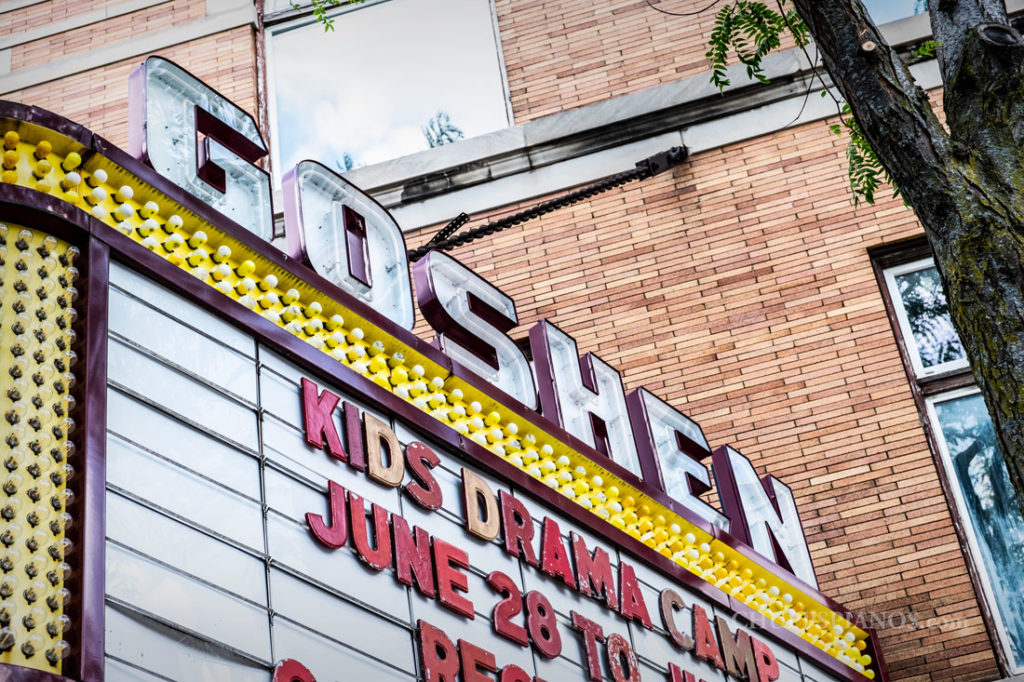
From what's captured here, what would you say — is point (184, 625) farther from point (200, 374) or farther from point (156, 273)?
point (156, 273)

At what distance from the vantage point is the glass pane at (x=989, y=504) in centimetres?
1161

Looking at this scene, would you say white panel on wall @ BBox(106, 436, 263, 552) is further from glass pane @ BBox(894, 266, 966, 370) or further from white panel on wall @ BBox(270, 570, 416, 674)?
glass pane @ BBox(894, 266, 966, 370)

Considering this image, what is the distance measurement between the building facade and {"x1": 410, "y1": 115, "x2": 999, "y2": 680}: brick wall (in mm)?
24

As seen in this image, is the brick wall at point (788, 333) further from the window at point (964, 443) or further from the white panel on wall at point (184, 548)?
the white panel on wall at point (184, 548)

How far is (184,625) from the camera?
5543 millimetres

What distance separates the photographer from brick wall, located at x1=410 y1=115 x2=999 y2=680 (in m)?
11.7

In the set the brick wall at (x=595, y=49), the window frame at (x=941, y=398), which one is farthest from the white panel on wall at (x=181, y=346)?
the brick wall at (x=595, y=49)

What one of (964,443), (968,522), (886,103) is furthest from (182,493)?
(964,443)

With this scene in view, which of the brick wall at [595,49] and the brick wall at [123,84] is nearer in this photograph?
the brick wall at [595,49]

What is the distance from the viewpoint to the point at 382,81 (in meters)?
15.9

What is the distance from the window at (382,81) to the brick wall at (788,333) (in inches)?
66.3

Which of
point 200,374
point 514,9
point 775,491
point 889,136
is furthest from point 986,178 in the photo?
point 514,9

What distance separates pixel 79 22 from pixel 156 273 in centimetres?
1117

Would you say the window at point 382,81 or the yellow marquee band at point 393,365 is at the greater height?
A: the window at point 382,81
